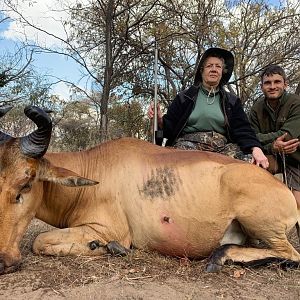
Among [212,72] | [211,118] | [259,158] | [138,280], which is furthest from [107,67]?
[138,280]

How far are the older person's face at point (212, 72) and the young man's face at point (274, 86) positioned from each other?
Result: 2.29ft

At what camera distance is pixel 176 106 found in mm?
6605

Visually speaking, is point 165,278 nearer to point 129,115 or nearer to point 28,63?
point 28,63

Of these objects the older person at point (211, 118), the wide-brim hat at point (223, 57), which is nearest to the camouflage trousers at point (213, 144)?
the older person at point (211, 118)

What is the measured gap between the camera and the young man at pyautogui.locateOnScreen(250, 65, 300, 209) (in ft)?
20.2

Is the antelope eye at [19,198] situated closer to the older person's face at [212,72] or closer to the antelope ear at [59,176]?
the antelope ear at [59,176]

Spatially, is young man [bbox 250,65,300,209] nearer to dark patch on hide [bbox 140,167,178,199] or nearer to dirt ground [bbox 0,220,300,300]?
dark patch on hide [bbox 140,167,178,199]

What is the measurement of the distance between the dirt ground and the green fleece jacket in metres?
2.40

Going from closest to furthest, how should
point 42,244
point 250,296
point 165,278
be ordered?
point 250,296
point 165,278
point 42,244

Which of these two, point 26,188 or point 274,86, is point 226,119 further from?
point 26,188

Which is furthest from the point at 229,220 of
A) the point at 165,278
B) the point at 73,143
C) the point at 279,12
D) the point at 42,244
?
the point at 279,12

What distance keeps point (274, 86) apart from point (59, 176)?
141 inches

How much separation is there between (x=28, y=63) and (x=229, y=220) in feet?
45.5

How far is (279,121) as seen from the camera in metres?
6.46
